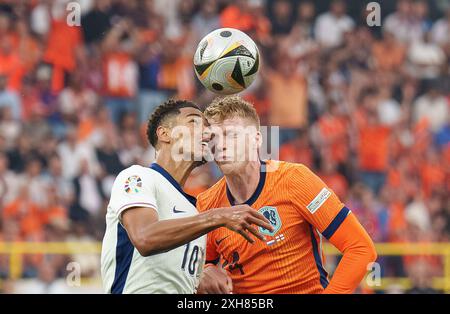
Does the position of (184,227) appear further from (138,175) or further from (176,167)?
(176,167)

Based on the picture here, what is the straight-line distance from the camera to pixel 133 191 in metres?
5.61

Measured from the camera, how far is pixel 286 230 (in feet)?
20.3

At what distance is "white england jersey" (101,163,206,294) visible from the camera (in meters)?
5.65

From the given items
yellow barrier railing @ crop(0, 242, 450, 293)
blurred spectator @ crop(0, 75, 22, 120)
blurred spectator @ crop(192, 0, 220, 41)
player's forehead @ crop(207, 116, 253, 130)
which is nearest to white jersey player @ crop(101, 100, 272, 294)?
Answer: player's forehead @ crop(207, 116, 253, 130)

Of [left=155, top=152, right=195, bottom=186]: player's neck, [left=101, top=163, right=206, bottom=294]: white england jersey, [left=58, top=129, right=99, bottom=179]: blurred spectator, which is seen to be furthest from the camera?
[left=58, top=129, right=99, bottom=179]: blurred spectator

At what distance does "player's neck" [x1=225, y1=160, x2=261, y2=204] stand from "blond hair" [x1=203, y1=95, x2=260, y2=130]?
0.30 meters

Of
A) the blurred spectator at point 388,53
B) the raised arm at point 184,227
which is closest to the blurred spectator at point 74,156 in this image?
the blurred spectator at point 388,53

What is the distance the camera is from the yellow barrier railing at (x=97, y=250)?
11289 mm

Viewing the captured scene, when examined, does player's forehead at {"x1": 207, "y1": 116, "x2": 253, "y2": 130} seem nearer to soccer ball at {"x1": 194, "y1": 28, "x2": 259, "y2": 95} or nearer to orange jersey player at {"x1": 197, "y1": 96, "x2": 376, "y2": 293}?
orange jersey player at {"x1": 197, "y1": 96, "x2": 376, "y2": 293}

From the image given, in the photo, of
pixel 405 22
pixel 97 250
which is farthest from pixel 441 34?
pixel 97 250

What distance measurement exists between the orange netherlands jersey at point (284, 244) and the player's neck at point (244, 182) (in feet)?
0.14

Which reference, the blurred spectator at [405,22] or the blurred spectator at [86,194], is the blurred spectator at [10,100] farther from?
the blurred spectator at [405,22]
